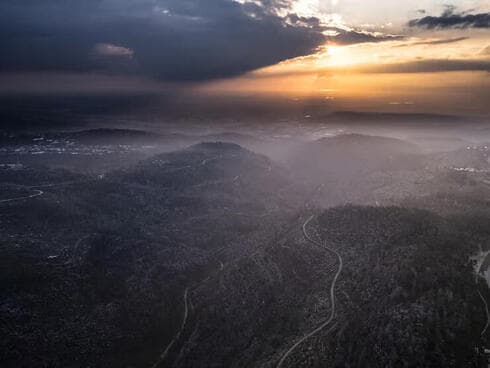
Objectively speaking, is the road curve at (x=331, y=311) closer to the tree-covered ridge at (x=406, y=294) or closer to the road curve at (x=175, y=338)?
the tree-covered ridge at (x=406, y=294)

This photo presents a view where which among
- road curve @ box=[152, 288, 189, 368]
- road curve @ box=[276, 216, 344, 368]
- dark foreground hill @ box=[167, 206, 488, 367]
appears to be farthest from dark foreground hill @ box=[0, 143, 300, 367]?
road curve @ box=[276, 216, 344, 368]

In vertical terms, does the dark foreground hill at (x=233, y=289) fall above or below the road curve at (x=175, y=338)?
above

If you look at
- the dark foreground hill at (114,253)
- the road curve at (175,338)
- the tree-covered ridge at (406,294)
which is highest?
the tree-covered ridge at (406,294)

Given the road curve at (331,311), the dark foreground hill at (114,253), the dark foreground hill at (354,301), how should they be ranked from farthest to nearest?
the dark foreground hill at (114,253) → the road curve at (331,311) → the dark foreground hill at (354,301)

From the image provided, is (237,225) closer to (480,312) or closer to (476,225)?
(476,225)

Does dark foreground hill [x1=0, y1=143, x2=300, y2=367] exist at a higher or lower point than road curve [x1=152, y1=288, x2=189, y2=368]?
higher

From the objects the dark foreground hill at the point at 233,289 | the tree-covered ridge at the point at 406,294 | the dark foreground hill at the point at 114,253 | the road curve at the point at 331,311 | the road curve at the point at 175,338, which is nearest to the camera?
the tree-covered ridge at the point at 406,294

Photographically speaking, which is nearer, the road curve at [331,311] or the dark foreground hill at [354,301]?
the dark foreground hill at [354,301]

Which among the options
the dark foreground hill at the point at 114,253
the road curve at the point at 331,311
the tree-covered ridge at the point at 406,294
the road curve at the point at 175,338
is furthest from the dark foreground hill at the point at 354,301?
the dark foreground hill at the point at 114,253

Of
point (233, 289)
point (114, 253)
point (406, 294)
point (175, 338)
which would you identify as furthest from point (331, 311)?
point (114, 253)

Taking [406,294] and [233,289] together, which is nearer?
[406,294]

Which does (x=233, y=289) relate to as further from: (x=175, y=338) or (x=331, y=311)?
(x=331, y=311)

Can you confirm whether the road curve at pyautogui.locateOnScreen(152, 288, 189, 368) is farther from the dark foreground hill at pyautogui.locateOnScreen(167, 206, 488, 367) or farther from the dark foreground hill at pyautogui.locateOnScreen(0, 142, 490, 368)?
the dark foreground hill at pyautogui.locateOnScreen(167, 206, 488, 367)
